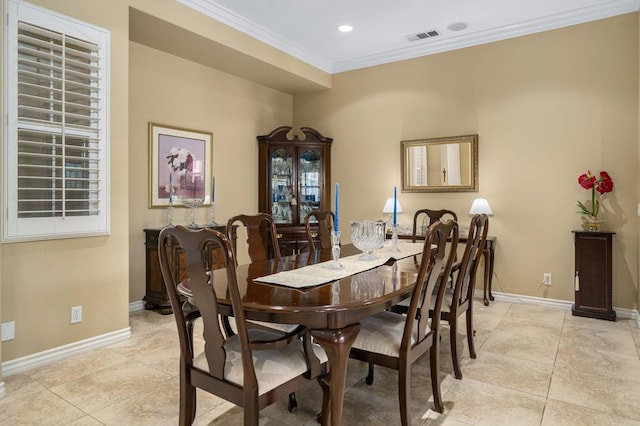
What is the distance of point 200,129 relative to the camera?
15.3ft

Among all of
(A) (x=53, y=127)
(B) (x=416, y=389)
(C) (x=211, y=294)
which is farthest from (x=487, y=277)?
(A) (x=53, y=127)

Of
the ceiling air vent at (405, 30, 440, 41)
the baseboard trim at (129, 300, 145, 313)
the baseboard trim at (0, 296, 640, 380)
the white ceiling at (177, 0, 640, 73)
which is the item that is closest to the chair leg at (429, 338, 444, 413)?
the baseboard trim at (0, 296, 640, 380)

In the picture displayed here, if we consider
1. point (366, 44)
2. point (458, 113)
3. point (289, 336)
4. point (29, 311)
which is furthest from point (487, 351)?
point (366, 44)

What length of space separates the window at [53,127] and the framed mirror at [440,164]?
3.34m

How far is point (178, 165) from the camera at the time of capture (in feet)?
14.6

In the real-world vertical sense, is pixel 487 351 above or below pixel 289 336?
below

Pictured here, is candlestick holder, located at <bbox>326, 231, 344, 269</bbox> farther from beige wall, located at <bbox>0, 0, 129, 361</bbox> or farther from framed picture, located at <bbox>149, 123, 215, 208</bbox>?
framed picture, located at <bbox>149, 123, 215, 208</bbox>

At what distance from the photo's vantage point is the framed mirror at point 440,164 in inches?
183

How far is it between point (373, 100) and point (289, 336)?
13.6ft

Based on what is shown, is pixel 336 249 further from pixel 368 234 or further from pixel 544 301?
pixel 544 301

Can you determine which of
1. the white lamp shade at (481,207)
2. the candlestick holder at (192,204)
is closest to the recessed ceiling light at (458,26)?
the white lamp shade at (481,207)

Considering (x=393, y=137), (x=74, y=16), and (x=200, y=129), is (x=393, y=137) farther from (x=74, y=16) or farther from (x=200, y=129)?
(x=74, y=16)

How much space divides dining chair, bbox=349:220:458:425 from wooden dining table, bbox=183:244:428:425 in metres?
0.11

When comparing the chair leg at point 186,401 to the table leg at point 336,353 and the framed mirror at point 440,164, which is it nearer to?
the table leg at point 336,353
